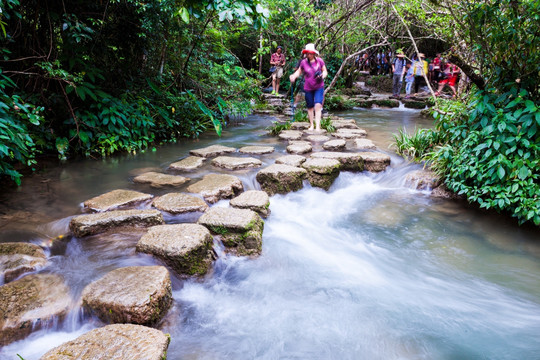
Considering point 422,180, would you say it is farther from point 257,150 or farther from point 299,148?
point 257,150

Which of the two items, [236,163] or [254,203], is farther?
[236,163]

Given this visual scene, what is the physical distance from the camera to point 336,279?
9.74ft

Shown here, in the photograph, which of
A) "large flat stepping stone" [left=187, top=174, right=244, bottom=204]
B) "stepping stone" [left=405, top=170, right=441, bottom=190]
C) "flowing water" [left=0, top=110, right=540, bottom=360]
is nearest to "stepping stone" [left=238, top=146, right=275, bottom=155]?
"flowing water" [left=0, top=110, right=540, bottom=360]

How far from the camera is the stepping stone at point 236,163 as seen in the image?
488cm

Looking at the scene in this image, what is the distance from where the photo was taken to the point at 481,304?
2693 mm

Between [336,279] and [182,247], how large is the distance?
1434 millimetres

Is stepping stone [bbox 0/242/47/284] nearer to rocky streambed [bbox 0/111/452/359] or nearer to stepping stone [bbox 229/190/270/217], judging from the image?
rocky streambed [bbox 0/111/452/359]

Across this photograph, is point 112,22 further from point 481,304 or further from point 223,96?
point 481,304

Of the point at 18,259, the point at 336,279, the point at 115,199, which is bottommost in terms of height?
the point at 336,279

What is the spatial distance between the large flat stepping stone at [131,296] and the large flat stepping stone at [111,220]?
780 millimetres

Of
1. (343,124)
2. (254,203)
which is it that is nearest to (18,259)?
(254,203)

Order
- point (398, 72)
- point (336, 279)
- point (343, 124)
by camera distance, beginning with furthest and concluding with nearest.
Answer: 1. point (398, 72)
2. point (343, 124)
3. point (336, 279)

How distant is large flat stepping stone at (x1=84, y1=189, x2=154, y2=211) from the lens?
3.43 m

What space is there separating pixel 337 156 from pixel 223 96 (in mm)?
3716
